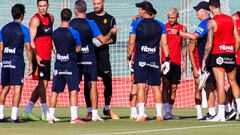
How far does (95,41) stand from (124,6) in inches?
524

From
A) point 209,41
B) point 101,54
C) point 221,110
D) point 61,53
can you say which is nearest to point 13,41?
point 61,53

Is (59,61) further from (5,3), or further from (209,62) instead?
(5,3)

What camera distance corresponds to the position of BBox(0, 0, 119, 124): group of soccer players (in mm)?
18578

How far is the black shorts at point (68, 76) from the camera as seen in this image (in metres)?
18.6

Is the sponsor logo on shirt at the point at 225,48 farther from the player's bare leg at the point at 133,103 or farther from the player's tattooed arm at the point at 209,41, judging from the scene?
the player's bare leg at the point at 133,103

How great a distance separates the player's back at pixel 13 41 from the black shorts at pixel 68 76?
79cm

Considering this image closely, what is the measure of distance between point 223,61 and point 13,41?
12.9ft

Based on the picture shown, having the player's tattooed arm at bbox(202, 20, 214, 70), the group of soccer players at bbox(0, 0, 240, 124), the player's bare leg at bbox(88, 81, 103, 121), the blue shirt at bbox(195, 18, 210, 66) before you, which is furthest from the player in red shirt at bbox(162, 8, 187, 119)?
the player's tattooed arm at bbox(202, 20, 214, 70)

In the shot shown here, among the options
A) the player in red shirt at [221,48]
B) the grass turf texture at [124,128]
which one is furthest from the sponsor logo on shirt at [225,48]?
the grass turf texture at [124,128]

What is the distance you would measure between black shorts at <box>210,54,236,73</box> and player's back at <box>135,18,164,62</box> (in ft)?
3.65

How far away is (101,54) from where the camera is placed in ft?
67.0

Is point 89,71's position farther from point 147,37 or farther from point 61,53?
point 147,37

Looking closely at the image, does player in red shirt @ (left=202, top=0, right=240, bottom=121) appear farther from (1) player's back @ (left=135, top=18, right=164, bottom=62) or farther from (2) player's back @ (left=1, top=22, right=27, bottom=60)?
(2) player's back @ (left=1, top=22, right=27, bottom=60)

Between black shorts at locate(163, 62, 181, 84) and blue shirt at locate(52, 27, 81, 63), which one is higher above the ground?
blue shirt at locate(52, 27, 81, 63)
